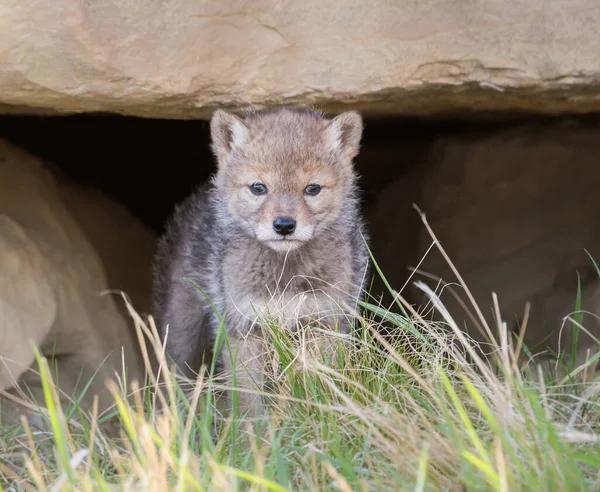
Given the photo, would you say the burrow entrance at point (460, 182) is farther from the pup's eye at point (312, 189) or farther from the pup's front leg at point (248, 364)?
the pup's front leg at point (248, 364)

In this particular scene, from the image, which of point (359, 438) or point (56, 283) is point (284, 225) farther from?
point (56, 283)

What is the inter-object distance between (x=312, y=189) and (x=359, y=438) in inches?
56.7

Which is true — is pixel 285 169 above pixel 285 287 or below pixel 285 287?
above

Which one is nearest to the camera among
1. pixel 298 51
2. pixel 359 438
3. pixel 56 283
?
pixel 359 438

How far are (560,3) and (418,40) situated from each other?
0.56 meters

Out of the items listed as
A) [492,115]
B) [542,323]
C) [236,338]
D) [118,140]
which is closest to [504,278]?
[542,323]

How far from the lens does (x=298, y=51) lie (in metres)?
Result: 3.54

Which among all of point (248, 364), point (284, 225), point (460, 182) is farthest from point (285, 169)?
point (460, 182)

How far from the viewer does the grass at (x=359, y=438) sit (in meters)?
2.15

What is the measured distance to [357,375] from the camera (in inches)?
125

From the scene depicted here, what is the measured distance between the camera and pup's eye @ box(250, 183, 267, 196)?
381 cm

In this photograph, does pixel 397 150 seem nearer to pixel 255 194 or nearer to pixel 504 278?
pixel 504 278

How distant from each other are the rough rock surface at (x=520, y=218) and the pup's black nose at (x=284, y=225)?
1588 mm

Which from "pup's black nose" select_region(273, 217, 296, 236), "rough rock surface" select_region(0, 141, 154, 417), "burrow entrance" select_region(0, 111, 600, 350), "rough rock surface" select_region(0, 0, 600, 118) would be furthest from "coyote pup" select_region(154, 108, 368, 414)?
"burrow entrance" select_region(0, 111, 600, 350)
